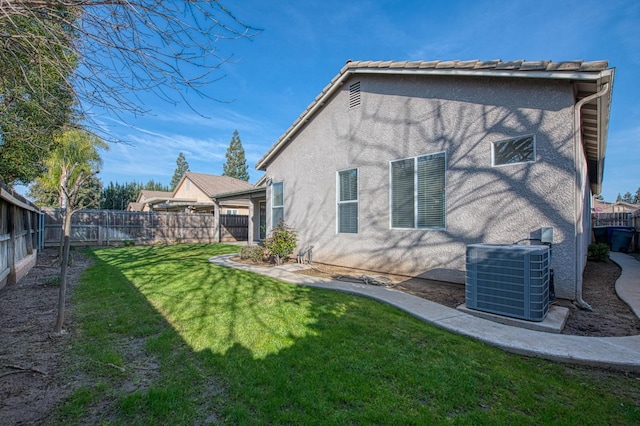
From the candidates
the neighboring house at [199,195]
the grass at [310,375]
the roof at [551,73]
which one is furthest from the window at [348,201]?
the neighboring house at [199,195]

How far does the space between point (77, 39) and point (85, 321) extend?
3793 mm

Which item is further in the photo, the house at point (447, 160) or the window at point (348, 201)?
the window at point (348, 201)

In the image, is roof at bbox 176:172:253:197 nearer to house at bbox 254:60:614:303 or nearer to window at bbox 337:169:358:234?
house at bbox 254:60:614:303

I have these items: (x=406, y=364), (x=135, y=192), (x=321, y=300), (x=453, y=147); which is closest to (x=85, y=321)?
(x=321, y=300)

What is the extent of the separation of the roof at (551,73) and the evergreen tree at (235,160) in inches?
1782

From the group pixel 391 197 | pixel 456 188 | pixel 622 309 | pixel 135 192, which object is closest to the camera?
pixel 622 309

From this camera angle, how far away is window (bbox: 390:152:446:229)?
22.3 feet

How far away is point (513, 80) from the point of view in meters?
5.69

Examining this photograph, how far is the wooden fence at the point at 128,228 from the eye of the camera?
15.8 meters

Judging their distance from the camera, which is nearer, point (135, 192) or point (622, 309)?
point (622, 309)

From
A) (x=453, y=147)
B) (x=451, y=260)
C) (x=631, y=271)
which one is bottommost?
(x=631, y=271)

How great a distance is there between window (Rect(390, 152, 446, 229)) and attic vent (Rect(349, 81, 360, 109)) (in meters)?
2.35

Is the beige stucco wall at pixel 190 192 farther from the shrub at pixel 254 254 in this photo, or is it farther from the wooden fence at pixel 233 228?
the shrub at pixel 254 254

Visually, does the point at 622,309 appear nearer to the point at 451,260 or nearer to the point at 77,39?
the point at 451,260
